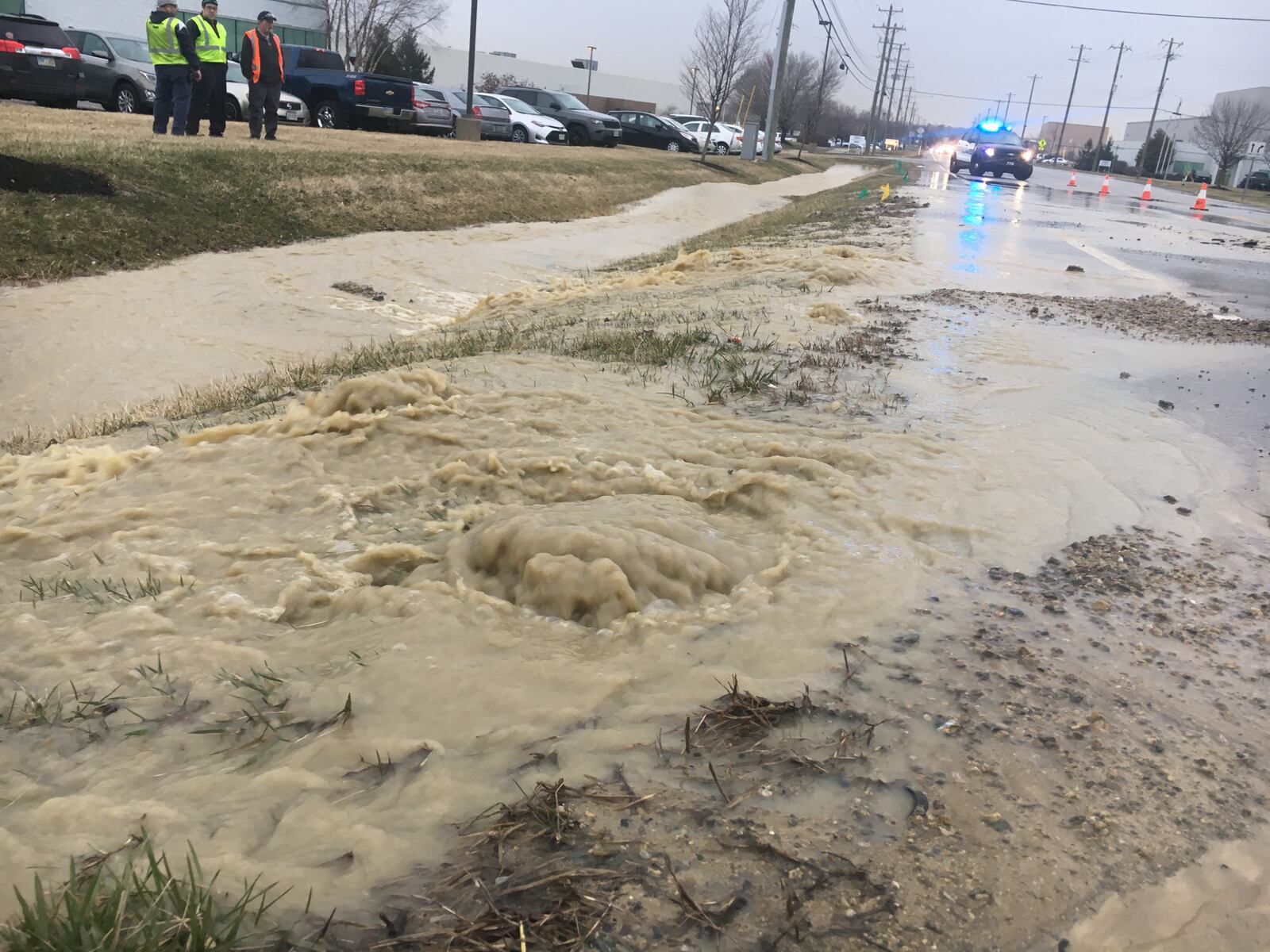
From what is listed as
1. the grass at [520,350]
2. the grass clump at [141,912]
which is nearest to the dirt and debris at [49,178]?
the grass at [520,350]

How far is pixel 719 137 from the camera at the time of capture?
44594 mm

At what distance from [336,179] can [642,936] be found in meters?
15.6

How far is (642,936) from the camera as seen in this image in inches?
79.8

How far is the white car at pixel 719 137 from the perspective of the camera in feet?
143

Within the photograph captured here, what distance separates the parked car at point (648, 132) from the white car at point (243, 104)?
15968 mm

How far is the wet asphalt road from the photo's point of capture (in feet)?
38.7

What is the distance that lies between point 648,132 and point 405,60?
754 inches

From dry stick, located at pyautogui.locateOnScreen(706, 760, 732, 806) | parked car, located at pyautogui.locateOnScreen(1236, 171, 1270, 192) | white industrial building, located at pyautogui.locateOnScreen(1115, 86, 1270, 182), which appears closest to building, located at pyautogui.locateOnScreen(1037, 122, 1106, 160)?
white industrial building, located at pyautogui.locateOnScreen(1115, 86, 1270, 182)

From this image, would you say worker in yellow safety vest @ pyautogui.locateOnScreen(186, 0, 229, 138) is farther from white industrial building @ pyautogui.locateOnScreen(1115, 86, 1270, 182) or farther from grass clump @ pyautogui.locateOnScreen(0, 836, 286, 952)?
white industrial building @ pyautogui.locateOnScreen(1115, 86, 1270, 182)

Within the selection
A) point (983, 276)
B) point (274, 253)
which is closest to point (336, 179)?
point (274, 253)

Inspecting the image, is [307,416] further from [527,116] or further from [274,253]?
[527,116]

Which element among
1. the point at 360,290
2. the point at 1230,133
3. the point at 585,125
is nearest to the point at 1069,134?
the point at 1230,133

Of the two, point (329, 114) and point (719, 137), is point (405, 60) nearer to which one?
point (719, 137)

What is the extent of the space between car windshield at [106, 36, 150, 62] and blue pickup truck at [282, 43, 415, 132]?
3.49 metres
